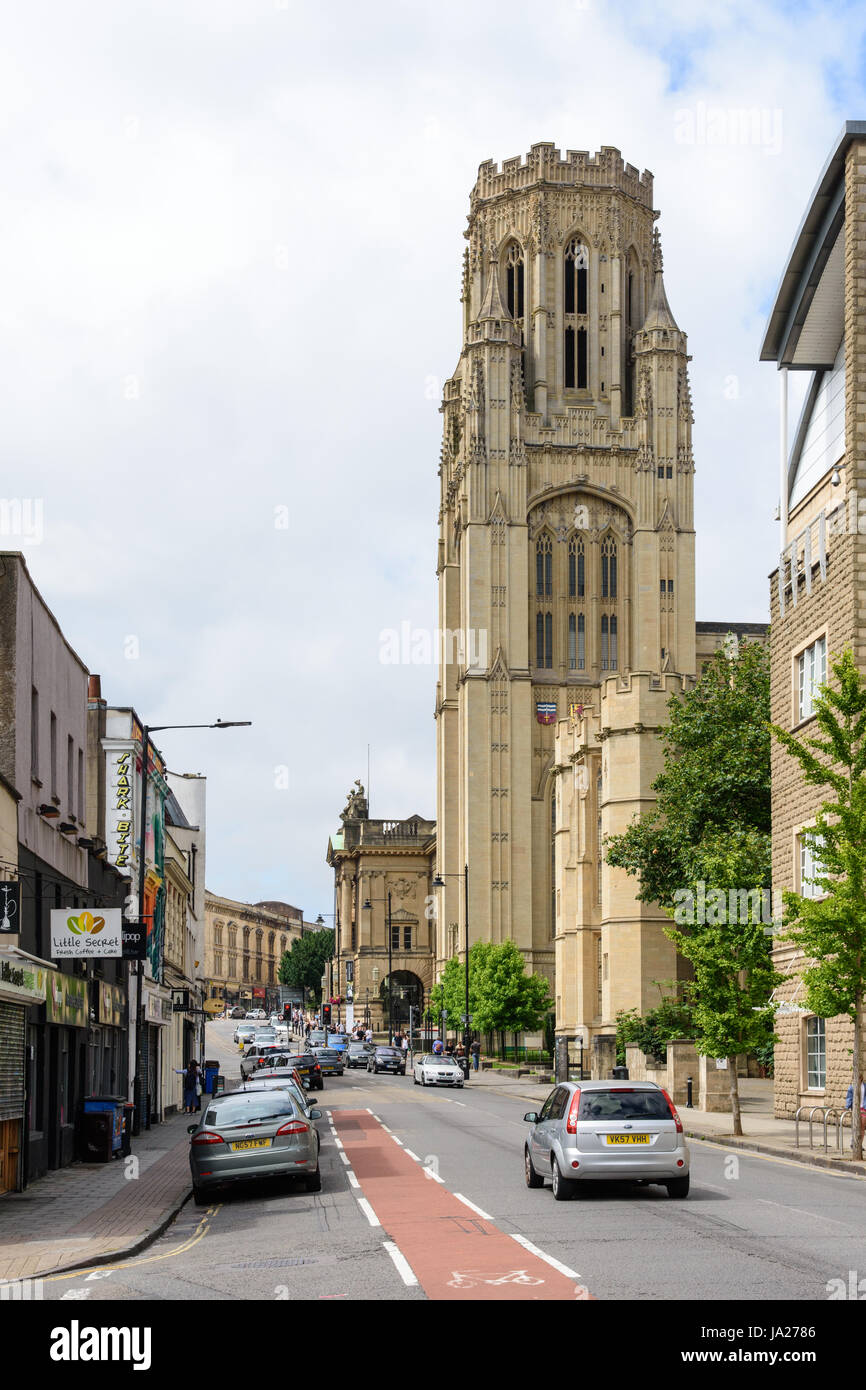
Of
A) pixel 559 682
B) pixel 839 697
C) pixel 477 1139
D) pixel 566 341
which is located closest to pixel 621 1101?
pixel 839 697

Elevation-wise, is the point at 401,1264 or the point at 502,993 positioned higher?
the point at 401,1264

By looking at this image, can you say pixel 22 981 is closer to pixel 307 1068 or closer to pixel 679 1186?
pixel 679 1186

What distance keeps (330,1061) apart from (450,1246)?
2170 inches

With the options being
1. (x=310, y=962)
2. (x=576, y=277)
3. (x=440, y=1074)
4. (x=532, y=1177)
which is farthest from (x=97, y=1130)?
(x=310, y=962)

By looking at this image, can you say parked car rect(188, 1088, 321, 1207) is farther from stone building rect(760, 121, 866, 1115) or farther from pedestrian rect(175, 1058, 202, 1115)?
pedestrian rect(175, 1058, 202, 1115)

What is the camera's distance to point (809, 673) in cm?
3516

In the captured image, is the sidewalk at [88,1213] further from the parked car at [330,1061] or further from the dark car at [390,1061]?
the dark car at [390,1061]

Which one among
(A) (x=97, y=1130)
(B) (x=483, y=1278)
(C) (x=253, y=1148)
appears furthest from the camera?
(A) (x=97, y=1130)

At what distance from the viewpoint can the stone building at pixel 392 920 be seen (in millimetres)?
137375

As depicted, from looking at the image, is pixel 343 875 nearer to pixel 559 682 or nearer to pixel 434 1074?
pixel 559 682

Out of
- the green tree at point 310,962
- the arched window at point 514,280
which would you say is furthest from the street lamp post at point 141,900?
the green tree at point 310,962

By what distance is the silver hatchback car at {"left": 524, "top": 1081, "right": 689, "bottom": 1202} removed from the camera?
19062 millimetres

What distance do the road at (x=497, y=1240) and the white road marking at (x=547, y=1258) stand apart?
19 mm

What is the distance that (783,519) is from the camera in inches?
1511
